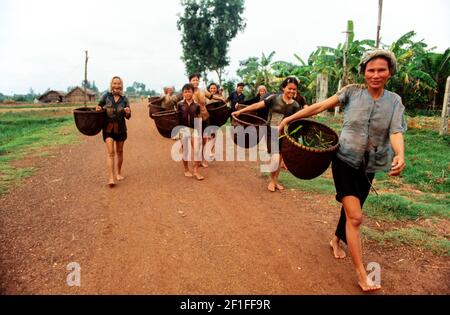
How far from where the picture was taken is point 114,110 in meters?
5.65

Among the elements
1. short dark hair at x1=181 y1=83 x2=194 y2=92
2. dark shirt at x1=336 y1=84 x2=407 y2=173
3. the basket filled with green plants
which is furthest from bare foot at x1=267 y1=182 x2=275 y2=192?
dark shirt at x1=336 y1=84 x2=407 y2=173

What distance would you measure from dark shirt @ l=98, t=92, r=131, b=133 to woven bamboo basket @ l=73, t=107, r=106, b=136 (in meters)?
0.10

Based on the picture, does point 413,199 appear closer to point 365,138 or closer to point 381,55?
point 365,138

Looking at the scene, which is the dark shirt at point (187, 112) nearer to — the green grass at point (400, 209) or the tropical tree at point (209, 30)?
the green grass at point (400, 209)

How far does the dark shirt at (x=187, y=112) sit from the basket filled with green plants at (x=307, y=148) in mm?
2724

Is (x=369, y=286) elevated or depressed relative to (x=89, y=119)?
depressed

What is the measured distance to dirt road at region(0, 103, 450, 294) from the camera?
9.57 ft

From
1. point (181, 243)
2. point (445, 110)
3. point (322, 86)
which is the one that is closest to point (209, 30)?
point (322, 86)

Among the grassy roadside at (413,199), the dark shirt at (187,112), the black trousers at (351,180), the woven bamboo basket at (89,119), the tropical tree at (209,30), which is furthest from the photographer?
the tropical tree at (209,30)

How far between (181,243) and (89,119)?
297 cm

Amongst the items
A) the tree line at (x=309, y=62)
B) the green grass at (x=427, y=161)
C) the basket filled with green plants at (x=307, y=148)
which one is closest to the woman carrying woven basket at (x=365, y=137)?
the basket filled with green plants at (x=307, y=148)

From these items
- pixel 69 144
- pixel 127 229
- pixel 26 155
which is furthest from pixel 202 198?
pixel 69 144

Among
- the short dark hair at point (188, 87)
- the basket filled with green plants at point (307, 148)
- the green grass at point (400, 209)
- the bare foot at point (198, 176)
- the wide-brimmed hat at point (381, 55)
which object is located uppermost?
the wide-brimmed hat at point (381, 55)

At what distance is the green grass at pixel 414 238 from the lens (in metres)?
3.63
